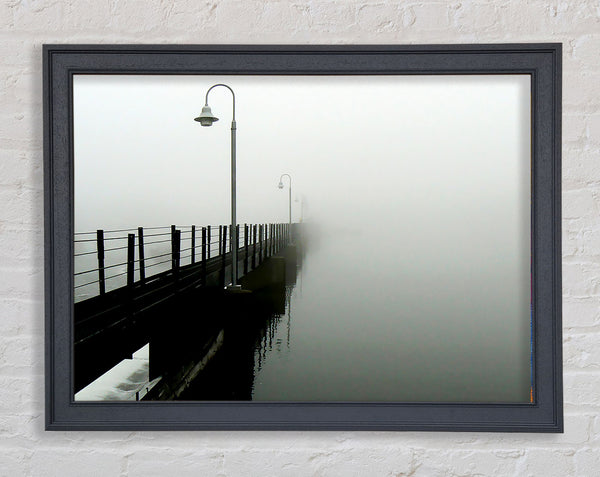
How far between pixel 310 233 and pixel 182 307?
0.45 m

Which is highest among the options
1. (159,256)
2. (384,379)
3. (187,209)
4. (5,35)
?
(5,35)

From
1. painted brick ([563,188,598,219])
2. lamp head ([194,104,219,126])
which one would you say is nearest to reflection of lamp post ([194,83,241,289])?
A: lamp head ([194,104,219,126])

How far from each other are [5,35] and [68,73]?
7.8 inches

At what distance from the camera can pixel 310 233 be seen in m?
1.41

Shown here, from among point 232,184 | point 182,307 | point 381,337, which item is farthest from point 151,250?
point 381,337

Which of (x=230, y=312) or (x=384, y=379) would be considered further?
(x=230, y=312)

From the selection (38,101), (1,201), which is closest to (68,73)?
(38,101)

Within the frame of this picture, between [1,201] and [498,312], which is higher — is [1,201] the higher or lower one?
the higher one

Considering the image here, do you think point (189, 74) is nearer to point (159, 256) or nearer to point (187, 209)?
point (187, 209)

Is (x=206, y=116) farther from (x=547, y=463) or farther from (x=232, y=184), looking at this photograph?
(x=547, y=463)

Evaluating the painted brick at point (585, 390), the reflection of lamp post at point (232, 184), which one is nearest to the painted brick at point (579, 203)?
the painted brick at point (585, 390)

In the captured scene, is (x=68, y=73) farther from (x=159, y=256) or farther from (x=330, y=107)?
(x=330, y=107)

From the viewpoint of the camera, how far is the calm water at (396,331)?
1.33 metres

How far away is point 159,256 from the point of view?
4.58 feet
